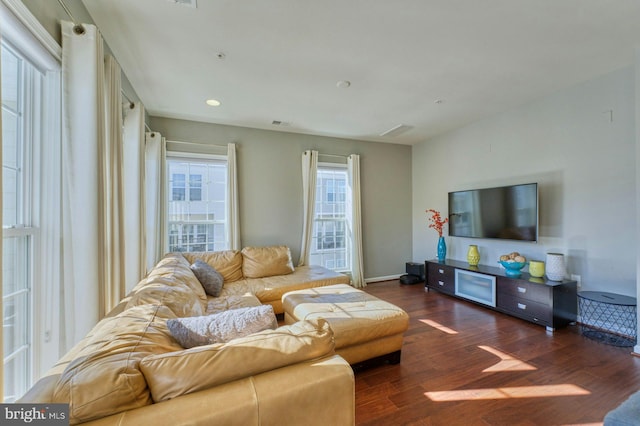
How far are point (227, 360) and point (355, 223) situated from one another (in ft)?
12.9

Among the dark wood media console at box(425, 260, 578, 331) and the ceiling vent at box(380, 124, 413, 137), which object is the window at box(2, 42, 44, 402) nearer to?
the ceiling vent at box(380, 124, 413, 137)

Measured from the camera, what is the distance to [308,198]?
14.5 ft

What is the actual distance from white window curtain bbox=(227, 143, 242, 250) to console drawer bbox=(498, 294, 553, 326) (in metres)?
→ 3.64

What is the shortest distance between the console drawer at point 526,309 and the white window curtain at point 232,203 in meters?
3.64

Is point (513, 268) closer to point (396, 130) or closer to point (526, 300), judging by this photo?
point (526, 300)

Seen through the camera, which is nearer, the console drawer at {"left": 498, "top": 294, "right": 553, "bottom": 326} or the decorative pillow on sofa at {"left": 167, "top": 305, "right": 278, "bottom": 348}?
the decorative pillow on sofa at {"left": 167, "top": 305, "right": 278, "bottom": 348}

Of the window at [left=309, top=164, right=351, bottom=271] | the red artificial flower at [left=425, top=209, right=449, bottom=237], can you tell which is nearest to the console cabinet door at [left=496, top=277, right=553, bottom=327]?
the red artificial flower at [left=425, top=209, right=449, bottom=237]

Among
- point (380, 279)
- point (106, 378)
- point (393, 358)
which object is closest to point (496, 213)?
point (380, 279)

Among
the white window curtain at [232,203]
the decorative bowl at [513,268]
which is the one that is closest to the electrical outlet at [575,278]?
the decorative bowl at [513,268]

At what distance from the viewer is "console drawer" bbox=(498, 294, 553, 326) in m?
2.84

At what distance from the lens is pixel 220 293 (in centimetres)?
303

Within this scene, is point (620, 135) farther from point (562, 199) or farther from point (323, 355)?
point (323, 355)

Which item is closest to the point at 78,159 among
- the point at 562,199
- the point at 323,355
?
the point at 323,355

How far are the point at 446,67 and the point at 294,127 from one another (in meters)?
2.36
